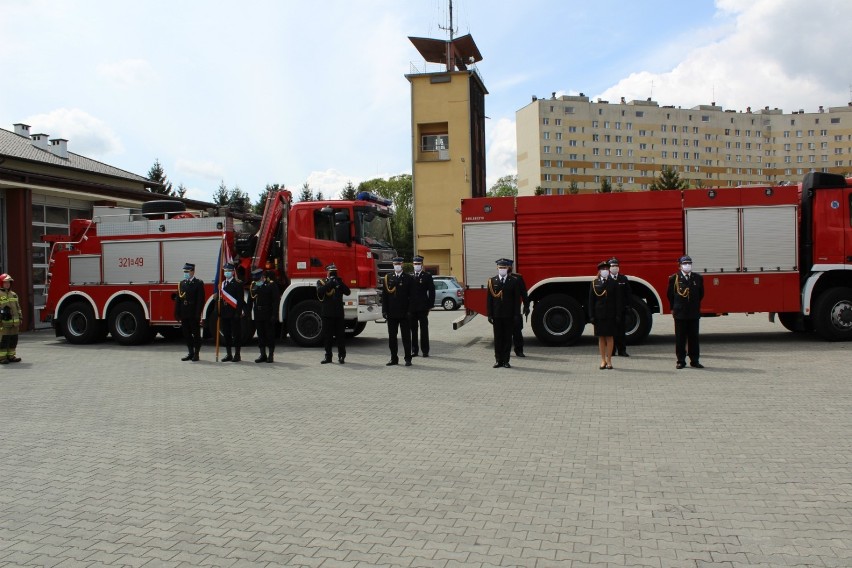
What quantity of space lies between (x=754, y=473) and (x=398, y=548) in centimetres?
302

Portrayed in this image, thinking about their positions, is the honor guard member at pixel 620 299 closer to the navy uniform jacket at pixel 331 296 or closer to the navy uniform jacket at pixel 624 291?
the navy uniform jacket at pixel 624 291

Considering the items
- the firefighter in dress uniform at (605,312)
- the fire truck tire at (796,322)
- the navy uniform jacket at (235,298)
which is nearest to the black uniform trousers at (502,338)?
the firefighter in dress uniform at (605,312)

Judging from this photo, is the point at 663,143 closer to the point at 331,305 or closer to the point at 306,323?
the point at 306,323

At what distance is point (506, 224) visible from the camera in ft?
48.8

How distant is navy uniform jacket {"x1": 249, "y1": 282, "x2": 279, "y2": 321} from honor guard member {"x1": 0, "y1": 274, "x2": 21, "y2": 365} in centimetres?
469

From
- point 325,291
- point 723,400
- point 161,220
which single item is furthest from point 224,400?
point 161,220

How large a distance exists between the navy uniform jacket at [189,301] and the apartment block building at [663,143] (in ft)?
273

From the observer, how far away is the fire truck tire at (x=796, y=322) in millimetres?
15023

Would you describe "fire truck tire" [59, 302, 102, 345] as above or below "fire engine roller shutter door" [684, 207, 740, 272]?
below

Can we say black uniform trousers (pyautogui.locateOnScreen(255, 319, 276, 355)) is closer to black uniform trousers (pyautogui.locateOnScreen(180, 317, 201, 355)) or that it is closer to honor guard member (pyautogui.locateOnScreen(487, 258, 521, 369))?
black uniform trousers (pyautogui.locateOnScreen(180, 317, 201, 355))

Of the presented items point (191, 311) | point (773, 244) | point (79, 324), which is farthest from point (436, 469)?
point (79, 324)

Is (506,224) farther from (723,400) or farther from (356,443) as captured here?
(356,443)

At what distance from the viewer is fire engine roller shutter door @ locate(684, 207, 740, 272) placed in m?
14.4

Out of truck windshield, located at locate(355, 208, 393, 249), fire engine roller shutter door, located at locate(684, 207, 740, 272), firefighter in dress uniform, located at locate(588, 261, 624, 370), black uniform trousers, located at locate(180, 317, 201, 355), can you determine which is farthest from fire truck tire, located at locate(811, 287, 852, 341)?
black uniform trousers, located at locate(180, 317, 201, 355)
